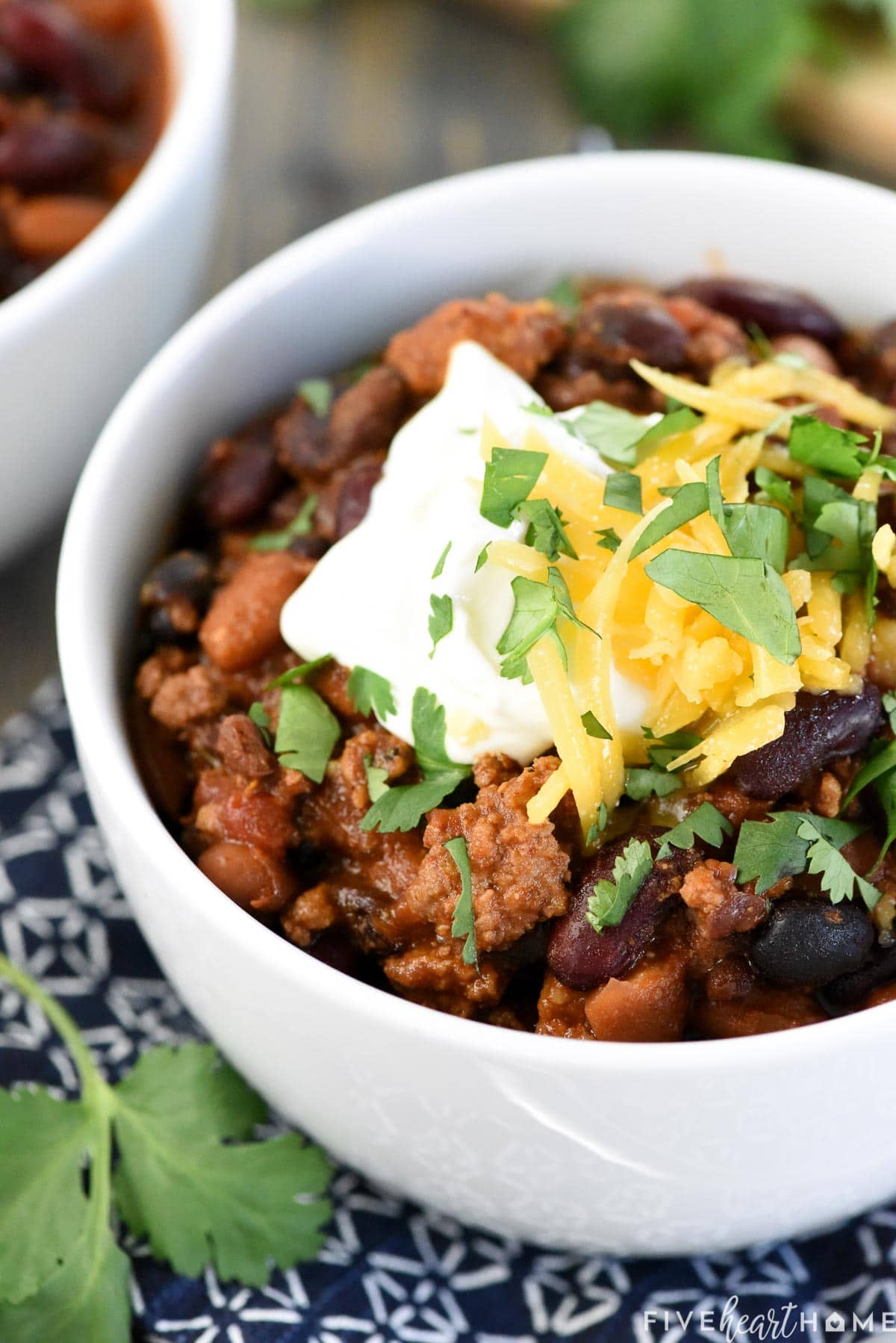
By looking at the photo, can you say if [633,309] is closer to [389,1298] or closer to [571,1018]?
[571,1018]

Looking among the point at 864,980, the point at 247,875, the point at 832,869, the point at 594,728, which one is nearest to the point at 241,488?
the point at 247,875

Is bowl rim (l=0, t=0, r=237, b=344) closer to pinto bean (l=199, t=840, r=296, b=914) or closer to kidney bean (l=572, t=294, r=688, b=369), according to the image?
kidney bean (l=572, t=294, r=688, b=369)

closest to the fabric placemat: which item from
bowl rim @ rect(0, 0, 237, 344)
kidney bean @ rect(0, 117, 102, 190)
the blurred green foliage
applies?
bowl rim @ rect(0, 0, 237, 344)

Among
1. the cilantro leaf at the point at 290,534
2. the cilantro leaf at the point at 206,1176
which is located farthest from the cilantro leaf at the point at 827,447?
the cilantro leaf at the point at 206,1176

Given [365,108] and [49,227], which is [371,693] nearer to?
[49,227]

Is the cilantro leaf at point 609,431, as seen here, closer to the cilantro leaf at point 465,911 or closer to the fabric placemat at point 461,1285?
the cilantro leaf at point 465,911
